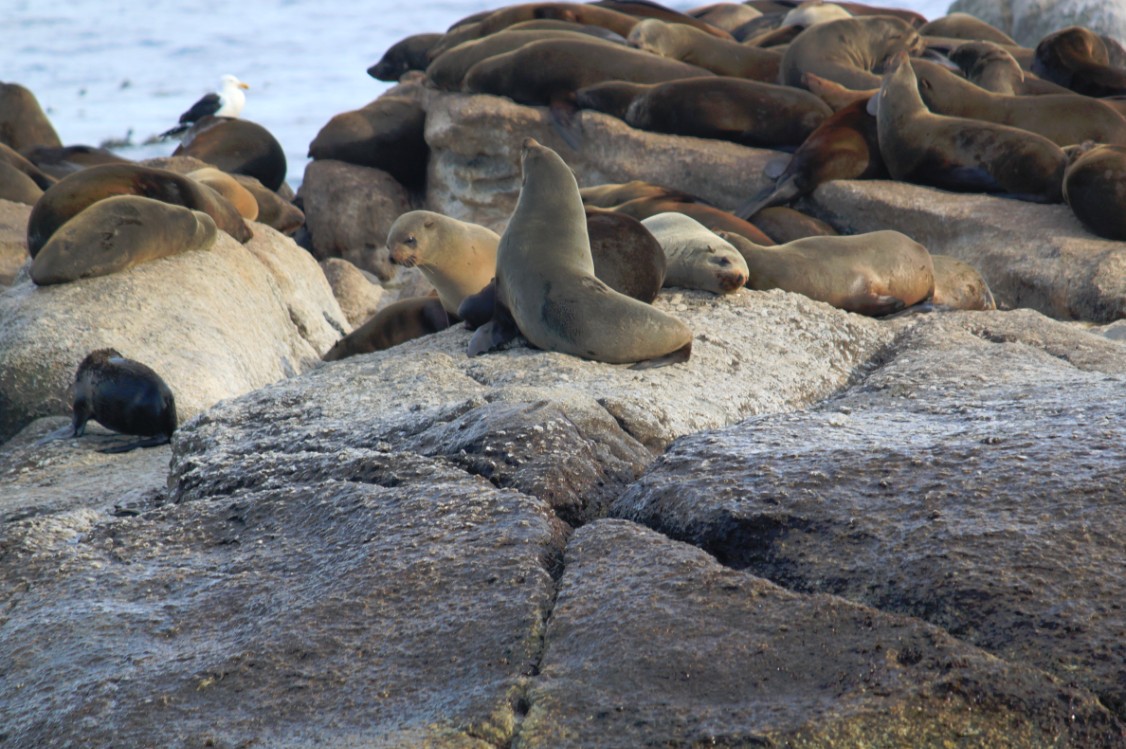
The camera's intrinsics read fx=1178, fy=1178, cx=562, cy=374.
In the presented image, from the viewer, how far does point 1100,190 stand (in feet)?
25.8

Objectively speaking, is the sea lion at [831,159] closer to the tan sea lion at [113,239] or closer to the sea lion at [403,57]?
the tan sea lion at [113,239]

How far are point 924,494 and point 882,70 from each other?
1101 cm

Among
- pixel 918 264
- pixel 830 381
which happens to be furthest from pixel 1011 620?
pixel 918 264

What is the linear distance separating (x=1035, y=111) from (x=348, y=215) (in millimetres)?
6873

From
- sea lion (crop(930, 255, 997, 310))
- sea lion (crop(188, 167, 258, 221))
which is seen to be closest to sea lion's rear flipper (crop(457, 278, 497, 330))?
sea lion (crop(930, 255, 997, 310))

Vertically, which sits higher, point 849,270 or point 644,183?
point 849,270

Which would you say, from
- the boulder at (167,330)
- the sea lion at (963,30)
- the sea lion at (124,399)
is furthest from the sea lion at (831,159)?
the sea lion at (963,30)

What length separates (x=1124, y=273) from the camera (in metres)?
7.47

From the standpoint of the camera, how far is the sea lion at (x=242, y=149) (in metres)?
12.8

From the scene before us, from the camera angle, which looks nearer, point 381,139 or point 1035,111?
point 1035,111

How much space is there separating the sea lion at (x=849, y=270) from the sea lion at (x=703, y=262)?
0.26 m

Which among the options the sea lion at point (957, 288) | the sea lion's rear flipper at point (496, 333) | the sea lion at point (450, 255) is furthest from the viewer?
the sea lion at point (957, 288)

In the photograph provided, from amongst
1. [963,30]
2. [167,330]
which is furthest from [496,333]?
[963,30]

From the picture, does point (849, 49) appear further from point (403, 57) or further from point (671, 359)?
point (671, 359)
